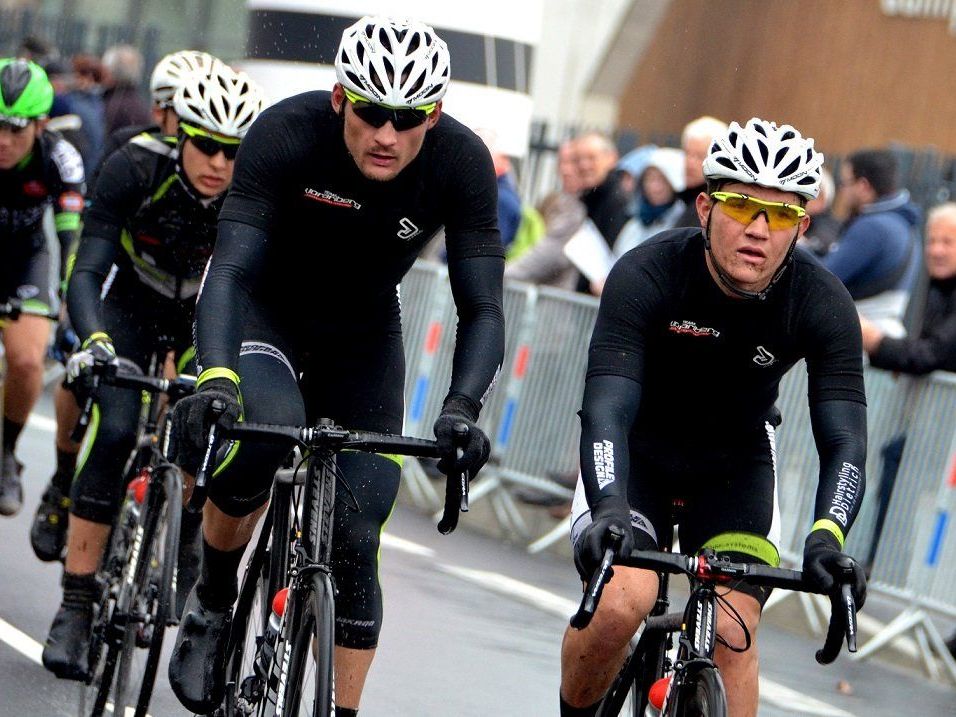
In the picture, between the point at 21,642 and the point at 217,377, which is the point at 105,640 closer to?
the point at 21,642

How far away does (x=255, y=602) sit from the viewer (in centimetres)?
585

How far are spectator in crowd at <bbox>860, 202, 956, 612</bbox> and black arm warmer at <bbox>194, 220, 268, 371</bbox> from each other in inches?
205

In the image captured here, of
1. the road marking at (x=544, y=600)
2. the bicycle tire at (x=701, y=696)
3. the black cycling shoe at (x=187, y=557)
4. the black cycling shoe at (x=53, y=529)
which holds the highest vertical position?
the bicycle tire at (x=701, y=696)

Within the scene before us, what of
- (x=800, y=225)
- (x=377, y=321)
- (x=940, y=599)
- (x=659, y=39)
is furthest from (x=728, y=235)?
(x=659, y=39)

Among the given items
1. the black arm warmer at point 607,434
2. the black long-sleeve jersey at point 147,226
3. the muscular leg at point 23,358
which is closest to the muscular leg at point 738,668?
the black arm warmer at point 607,434

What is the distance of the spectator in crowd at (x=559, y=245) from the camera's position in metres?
12.6

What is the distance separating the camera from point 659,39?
28.6m

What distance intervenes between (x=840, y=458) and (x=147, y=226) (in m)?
3.22

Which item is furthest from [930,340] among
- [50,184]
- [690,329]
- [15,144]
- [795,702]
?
[690,329]

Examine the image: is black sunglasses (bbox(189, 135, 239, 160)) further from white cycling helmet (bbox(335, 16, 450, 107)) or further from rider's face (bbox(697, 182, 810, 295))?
rider's face (bbox(697, 182, 810, 295))

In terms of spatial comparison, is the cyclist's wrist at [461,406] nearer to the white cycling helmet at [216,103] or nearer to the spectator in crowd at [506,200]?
the white cycling helmet at [216,103]

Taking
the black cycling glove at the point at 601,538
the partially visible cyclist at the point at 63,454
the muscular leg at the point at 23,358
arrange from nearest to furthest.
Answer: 1. the black cycling glove at the point at 601,538
2. the partially visible cyclist at the point at 63,454
3. the muscular leg at the point at 23,358

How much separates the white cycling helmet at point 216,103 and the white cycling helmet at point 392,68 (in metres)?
1.43

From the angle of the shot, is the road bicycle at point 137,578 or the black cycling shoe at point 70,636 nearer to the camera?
the road bicycle at point 137,578
